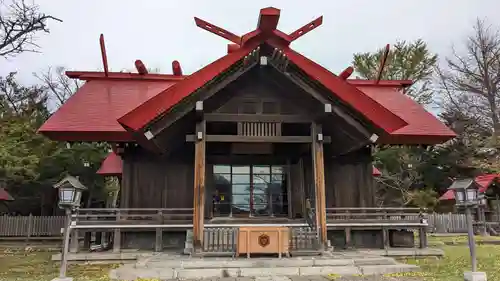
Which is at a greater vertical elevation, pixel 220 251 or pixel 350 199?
pixel 350 199

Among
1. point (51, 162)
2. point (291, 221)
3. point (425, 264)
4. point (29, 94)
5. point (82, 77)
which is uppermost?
point (29, 94)

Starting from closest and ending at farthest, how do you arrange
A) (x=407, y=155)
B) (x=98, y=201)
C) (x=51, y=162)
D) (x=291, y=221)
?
(x=291, y=221) < (x=51, y=162) < (x=98, y=201) < (x=407, y=155)

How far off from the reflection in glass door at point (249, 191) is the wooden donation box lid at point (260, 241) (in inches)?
155

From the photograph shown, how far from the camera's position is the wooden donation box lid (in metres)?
8.41

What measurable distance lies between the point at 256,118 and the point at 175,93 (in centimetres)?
202

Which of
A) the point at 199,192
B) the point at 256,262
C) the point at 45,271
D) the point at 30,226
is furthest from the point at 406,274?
the point at 30,226

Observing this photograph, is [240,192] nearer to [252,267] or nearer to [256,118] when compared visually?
[256,118]

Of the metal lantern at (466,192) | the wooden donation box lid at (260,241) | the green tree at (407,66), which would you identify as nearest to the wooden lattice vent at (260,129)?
the wooden donation box lid at (260,241)

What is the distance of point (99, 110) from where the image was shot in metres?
12.2

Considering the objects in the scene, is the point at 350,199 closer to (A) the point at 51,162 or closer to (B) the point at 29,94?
(A) the point at 51,162

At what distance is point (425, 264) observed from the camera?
9578 mm

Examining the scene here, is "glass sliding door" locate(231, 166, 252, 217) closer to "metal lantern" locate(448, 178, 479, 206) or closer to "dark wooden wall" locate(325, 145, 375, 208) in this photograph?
"dark wooden wall" locate(325, 145, 375, 208)

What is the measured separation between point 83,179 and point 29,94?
1040 cm

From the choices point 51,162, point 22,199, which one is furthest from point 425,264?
point 22,199
